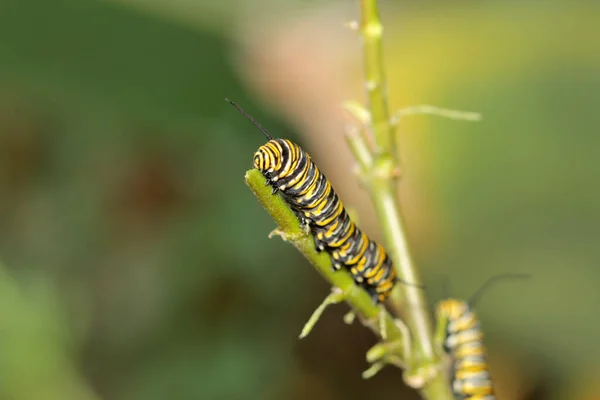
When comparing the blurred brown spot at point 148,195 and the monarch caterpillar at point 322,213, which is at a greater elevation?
the monarch caterpillar at point 322,213

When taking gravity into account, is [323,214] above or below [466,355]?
above

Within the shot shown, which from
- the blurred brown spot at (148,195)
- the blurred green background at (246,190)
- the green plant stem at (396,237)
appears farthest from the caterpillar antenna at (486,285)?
the blurred brown spot at (148,195)

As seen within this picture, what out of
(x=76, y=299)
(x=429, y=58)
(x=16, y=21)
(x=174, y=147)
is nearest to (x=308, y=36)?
(x=429, y=58)

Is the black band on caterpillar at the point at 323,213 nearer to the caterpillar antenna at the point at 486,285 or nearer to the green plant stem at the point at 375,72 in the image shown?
the green plant stem at the point at 375,72

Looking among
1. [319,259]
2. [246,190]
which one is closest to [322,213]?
[319,259]

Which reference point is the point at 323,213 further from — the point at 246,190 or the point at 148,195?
the point at 148,195

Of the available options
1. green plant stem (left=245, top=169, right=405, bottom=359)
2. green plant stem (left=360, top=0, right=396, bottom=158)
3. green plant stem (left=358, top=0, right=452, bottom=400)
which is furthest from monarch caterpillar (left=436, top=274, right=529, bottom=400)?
green plant stem (left=360, top=0, right=396, bottom=158)

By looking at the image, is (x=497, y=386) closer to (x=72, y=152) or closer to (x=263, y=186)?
(x=263, y=186)
